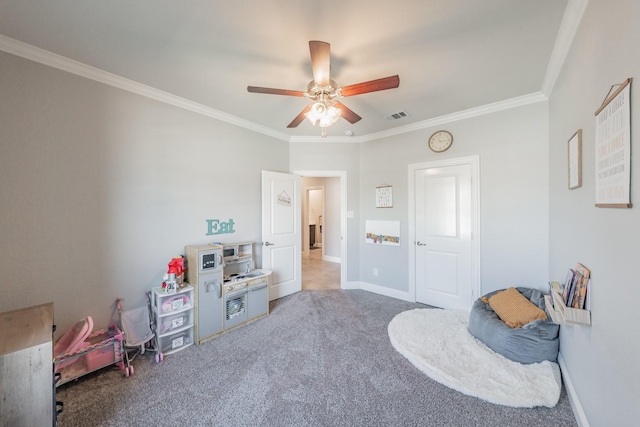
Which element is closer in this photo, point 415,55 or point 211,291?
point 415,55

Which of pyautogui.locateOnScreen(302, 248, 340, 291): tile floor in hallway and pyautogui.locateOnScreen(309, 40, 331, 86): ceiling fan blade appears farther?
pyautogui.locateOnScreen(302, 248, 340, 291): tile floor in hallway

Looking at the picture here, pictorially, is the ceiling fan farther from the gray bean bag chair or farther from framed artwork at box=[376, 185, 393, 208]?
the gray bean bag chair

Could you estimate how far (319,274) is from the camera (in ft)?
15.7

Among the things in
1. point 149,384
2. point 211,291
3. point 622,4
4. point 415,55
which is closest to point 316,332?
point 211,291

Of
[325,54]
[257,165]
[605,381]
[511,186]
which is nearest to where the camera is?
[605,381]

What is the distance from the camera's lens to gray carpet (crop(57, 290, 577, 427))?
4.78 ft

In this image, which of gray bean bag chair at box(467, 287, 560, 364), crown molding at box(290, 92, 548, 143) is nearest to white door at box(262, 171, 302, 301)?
crown molding at box(290, 92, 548, 143)

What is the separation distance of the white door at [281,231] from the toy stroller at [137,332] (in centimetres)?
143

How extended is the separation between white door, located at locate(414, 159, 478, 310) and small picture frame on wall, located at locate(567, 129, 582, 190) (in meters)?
1.17

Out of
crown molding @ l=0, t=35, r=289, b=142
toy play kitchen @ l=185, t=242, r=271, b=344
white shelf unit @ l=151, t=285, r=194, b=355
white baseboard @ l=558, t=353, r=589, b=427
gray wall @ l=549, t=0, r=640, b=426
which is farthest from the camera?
toy play kitchen @ l=185, t=242, r=271, b=344

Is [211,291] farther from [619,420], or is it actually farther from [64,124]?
[619,420]

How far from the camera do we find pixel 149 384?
5.77ft

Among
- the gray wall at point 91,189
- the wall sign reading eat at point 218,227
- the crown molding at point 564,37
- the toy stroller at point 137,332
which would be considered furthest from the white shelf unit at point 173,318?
the crown molding at point 564,37

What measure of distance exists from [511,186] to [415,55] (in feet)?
6.15
